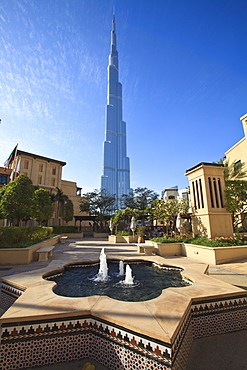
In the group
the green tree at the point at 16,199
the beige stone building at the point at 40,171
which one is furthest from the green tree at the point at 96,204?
the green tree at the point at 16,199

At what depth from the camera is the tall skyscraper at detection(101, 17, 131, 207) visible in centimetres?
15423

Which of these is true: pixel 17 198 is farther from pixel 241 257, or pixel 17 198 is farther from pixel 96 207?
pixel 96 207

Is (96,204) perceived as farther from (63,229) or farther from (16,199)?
(16,199)

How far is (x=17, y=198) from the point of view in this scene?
11430 mm

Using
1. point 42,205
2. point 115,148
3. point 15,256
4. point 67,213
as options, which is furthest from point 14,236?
point 115,148

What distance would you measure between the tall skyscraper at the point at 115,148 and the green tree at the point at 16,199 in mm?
130741

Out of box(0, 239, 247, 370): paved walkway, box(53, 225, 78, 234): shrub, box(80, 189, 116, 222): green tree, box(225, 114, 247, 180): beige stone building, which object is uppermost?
box(225, 114, 247, 180): beige stone building

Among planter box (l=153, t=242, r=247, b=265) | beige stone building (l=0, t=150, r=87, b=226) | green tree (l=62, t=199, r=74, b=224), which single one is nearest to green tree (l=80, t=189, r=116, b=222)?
green tree (l=62, t=199, r=74, b=224)

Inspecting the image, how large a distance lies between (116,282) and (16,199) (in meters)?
8.67

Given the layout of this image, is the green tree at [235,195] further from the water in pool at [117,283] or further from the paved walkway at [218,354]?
the paved walkway at [218,354]

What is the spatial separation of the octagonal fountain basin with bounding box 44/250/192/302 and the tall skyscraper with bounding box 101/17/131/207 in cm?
13550

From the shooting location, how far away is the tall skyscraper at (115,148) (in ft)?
506

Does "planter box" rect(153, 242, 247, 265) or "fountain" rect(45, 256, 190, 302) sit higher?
"planter box" rect(153, 242, 247, 265)

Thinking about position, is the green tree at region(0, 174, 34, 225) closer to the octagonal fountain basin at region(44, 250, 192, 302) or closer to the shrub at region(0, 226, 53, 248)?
the shrub at region(0, 226, 53, 248)
